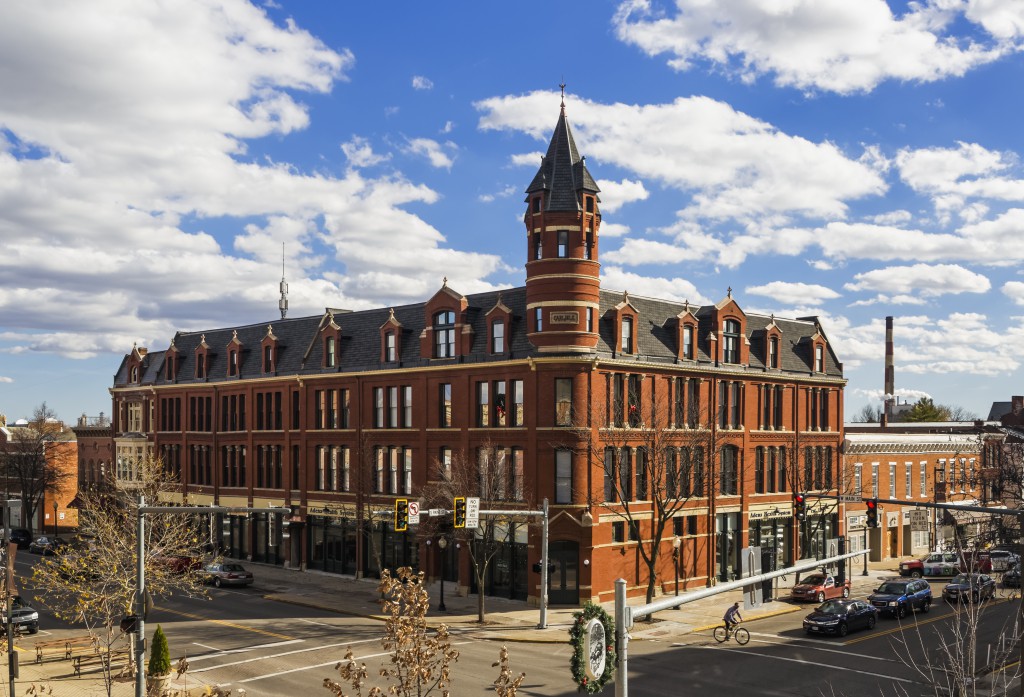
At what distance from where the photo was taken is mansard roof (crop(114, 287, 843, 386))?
51875 mm

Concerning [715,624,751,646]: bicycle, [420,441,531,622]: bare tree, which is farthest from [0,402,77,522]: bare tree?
[715,624,751,646]: bicycle

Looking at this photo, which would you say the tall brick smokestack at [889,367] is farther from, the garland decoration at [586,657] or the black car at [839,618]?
the garland decoration at [586,657]

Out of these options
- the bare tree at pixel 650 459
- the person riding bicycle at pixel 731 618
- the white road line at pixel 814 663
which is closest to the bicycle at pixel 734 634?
the person riding bicycle at pixel 731 618

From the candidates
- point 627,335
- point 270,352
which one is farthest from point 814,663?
point 270,352

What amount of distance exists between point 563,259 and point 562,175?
4.90 m

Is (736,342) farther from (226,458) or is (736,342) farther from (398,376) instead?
(226,458)

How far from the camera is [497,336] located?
5200cm

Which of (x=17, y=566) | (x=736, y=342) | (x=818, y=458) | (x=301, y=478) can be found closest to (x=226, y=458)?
(x=301, y=478)

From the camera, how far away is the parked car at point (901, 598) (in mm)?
46250

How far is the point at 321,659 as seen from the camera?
119ft

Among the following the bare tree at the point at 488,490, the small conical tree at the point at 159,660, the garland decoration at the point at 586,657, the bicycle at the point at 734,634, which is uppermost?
the garland decoration at the point at 586,657

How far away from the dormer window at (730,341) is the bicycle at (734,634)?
2063 centimetres

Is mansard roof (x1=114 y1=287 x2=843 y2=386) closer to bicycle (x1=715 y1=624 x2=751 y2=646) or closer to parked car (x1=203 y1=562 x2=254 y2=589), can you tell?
parked car (x1=203 y1=562 x2=254 y2=589)

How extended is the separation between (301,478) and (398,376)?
11.6 m
